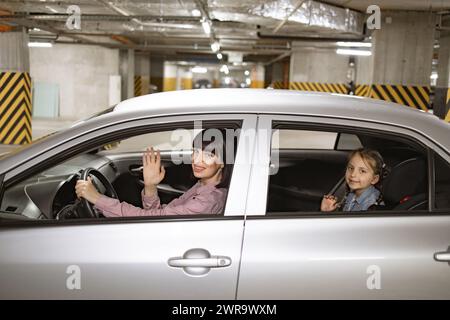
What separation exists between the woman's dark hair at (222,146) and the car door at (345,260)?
16.5 inches

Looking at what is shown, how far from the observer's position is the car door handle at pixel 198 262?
6.64 feet

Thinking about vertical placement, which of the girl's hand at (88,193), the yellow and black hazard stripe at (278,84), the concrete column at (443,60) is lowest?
the girl's hand at (88,193)

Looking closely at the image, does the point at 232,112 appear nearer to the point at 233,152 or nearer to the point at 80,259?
the point at 233,152

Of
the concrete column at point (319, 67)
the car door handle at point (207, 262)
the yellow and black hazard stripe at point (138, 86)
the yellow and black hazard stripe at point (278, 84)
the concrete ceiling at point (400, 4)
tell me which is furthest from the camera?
the yellow and black hazard stripe at point (278, 84)

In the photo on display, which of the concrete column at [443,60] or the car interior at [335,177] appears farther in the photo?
the concrete column at [443,60]

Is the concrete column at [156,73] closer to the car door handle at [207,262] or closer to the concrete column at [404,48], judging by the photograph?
the concrete column at [404,48]

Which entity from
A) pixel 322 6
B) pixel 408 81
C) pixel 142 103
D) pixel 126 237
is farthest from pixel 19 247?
pixel 408 81

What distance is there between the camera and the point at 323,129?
87.8 inches

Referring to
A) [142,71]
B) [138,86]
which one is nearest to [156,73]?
[142,71]

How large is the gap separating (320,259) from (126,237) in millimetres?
779

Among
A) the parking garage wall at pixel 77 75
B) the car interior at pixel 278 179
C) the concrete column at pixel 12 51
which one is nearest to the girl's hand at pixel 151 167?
the car interior at pixel 278 179

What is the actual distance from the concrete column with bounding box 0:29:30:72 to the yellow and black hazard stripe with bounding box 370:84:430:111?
904 cm

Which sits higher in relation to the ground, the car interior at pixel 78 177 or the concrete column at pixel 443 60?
the concrete column at pixel 443 60
